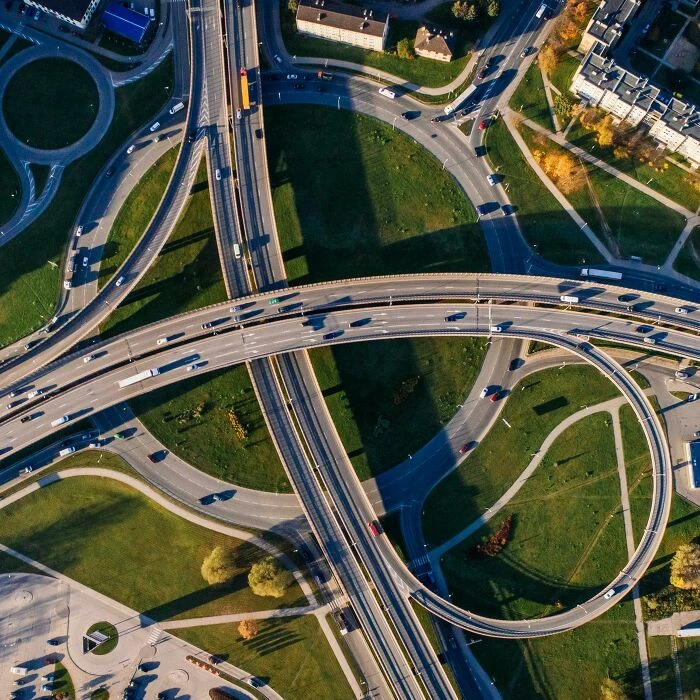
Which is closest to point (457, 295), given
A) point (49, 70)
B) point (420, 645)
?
point (420, 645)

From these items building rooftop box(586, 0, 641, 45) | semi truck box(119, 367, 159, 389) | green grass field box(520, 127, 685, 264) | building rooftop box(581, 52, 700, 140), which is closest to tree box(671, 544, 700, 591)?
green grass field box(520, 127, 685, 264)

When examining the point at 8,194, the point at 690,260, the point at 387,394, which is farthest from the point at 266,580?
the point at 690,260

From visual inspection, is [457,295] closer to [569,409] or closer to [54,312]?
[569,409]

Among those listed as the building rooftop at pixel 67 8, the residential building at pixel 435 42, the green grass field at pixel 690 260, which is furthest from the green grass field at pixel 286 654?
the building rooftop at pixel 67 8

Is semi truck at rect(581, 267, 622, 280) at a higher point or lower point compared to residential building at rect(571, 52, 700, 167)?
lower

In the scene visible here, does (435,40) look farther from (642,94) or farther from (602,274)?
(602,274)

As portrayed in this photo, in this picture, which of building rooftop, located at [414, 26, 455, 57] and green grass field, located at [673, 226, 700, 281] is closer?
building rooftop, located at [414, 26, 455, 57]

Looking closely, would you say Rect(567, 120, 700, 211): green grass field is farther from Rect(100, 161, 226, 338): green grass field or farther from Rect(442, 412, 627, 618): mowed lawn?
Rect(100, 161, 226, 338): green grass field

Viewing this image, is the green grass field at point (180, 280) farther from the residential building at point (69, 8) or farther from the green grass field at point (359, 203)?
the residential building at point (69, 8)
